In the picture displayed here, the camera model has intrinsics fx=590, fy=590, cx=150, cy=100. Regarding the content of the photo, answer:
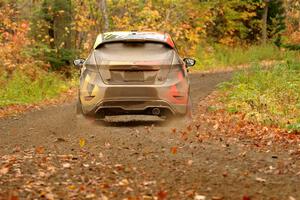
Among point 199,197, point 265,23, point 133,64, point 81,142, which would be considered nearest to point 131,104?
point 133,64

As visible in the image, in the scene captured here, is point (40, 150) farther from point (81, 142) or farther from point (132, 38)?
point (132, 38)

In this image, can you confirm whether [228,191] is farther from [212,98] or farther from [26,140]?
[212,98]

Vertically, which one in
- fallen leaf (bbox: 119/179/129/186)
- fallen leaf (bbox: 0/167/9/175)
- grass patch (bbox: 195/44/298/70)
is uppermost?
fallen leaf (bbox: 119/179/129/186)

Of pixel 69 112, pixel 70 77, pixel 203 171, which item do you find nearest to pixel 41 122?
pixel 69 112

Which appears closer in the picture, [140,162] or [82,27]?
[140,162]

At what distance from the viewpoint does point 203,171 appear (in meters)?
7.29

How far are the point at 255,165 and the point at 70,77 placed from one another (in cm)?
1783

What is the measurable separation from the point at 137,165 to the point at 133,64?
122 inches

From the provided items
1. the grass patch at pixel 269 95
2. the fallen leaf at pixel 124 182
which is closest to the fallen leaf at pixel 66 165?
the fallen leaf at pixel 124 182

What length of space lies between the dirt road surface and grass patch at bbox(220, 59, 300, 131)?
7.26ft

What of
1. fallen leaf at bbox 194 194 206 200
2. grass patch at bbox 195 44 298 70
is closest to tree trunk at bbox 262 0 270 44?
grass patch at bbox 195 44 298 70

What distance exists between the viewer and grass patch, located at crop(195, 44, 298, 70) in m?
32.3

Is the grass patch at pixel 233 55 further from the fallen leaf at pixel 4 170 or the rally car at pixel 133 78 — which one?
the fallen leaf at pixel 4 170

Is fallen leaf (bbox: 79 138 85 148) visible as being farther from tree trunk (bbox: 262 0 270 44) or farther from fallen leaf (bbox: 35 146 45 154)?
tree trunk (bbox: 262 0 270 44)
